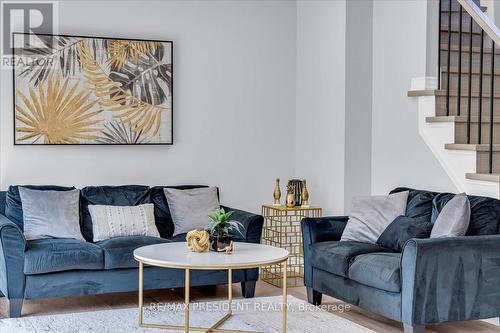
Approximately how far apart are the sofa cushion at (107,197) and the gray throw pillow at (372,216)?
1.69 meters

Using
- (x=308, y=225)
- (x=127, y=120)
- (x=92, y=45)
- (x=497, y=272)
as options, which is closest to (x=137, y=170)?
(x=127, y=120)

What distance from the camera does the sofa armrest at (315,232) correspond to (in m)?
5.58

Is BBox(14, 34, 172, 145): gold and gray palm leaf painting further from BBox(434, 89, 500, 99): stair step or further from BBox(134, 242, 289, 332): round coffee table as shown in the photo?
BBox(434, 89, 500, 99): stair step

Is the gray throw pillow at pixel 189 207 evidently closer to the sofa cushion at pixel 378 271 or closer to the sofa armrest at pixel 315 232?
the sofa armrest at pixel 315 232

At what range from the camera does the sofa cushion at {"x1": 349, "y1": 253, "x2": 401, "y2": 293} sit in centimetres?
460

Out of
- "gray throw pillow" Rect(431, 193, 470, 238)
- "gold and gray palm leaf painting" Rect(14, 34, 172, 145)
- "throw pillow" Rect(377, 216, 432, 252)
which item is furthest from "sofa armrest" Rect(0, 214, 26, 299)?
"gray throw pillow" Rect(431, 193, 470, 238)

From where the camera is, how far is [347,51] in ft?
21.2

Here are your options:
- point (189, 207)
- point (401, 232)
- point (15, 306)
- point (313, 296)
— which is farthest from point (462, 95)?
point (15, 306)

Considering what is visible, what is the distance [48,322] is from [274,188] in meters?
2.77

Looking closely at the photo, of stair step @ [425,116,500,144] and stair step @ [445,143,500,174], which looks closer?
stair step @ [445,143,500,174]

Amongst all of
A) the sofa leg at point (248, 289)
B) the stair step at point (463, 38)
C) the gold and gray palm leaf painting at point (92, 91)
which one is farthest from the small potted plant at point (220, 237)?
the stair step at point (463, 38)

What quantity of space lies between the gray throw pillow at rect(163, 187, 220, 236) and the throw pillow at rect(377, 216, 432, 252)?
1.52 meters

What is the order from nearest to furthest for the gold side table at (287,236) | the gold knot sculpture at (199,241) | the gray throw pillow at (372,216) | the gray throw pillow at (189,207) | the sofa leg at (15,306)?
the gold knot sculpture at (199,241) < the sofa leg at (15,306) < the gray throw pillow at (372,216) < the gray throw pillow at (189,207) < the gold side table at (287,236)

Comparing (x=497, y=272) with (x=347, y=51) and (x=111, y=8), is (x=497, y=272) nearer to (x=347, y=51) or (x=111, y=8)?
(x=347, y=51)
